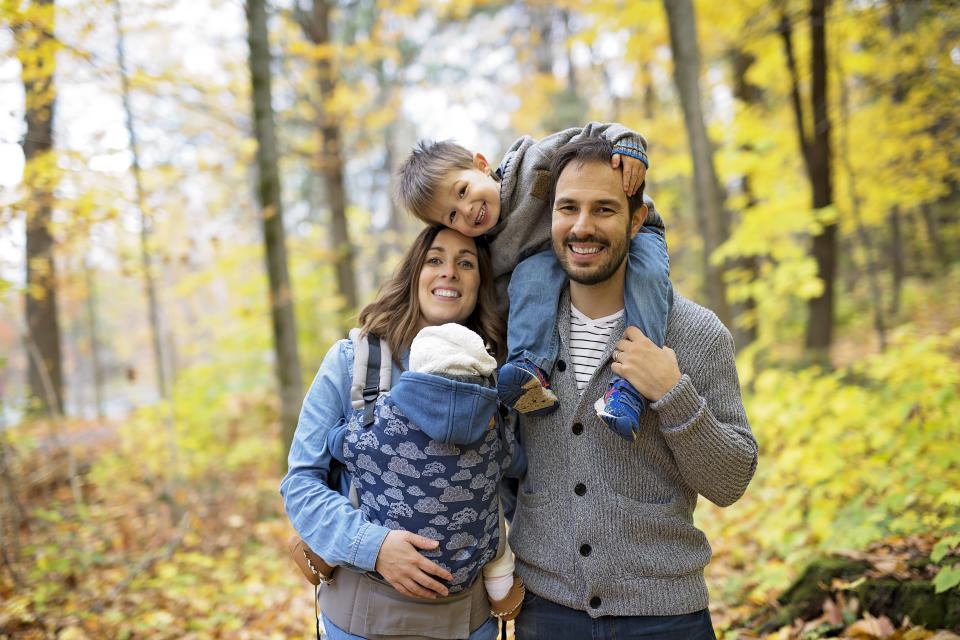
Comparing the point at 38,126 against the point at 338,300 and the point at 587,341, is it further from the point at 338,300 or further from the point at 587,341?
the point at 587,341

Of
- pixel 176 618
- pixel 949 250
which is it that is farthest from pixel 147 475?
pixel 949 250

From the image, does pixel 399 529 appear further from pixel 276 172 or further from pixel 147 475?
pixel 147 475

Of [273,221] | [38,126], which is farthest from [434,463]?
[38,126]

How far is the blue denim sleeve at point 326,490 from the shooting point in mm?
1756

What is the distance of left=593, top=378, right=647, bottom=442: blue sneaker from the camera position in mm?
1710

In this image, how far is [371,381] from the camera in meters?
1.90

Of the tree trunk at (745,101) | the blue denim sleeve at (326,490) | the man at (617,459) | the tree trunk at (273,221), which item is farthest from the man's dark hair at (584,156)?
the tree trunk at (745,101)

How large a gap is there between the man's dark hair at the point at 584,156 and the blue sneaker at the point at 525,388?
599 mm

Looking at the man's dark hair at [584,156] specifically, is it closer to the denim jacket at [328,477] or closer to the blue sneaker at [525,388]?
the blue sneaker at [525,388]

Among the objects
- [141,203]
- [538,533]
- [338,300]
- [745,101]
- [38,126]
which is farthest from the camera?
[338,300]

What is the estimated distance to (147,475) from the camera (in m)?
7.71

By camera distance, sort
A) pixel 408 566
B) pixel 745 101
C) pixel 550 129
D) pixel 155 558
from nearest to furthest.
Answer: pixel 408 566, pixel 155 558, pixel 745 101, pixel 550 129

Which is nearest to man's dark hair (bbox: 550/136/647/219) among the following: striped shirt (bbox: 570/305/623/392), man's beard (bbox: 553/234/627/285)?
man's beard (bbox: 553/234/627/285)

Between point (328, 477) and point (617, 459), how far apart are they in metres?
0.95
